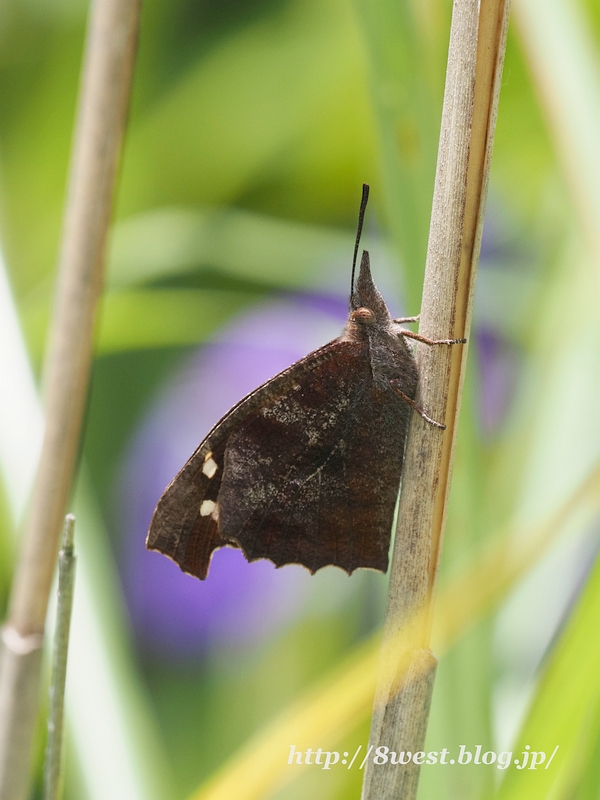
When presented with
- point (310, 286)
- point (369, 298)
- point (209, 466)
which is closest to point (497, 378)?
point (310, 286)

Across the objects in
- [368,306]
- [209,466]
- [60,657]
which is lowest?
[60,657]

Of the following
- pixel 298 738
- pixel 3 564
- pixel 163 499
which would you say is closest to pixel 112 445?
pixel 3 564

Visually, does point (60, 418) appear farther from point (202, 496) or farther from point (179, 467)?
point (179, 467)

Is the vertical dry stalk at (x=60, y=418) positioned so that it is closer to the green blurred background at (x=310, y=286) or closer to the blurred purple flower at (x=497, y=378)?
the green blurred background at (x=310, y=286)

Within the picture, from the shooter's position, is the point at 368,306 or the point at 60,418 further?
the point at 368,306

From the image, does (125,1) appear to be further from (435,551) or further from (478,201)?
(435,551)

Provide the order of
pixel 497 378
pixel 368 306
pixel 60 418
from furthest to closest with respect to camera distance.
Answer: pixel 497 378 < pixel 368 306 < pixel 60 418

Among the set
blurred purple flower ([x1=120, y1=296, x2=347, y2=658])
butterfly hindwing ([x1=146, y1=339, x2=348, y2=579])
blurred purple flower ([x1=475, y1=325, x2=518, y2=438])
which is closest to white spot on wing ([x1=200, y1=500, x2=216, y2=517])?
butterfly hindwing ([x1=146, y1=339, x2=348, y2=579])

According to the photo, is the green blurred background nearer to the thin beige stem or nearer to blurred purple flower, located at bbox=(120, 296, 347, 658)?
blurred purple flower, located at bbox=(120, 296, 347, 658)
